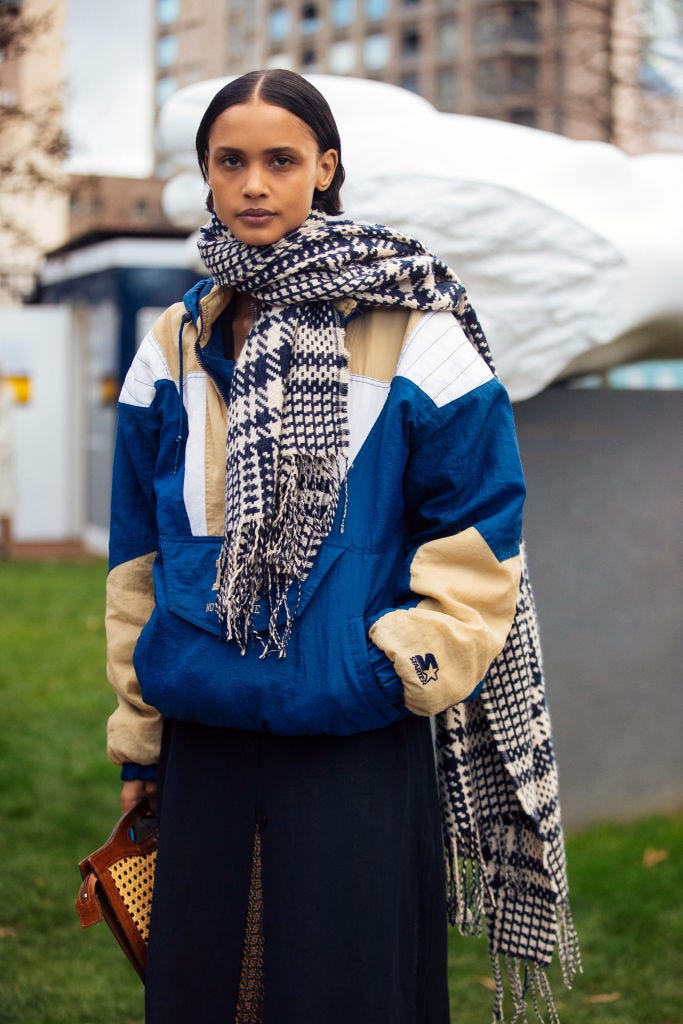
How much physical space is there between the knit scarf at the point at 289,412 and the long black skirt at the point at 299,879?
0.24 metres

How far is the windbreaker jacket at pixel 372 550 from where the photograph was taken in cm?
185

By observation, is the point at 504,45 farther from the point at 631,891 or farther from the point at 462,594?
the point at 462,594

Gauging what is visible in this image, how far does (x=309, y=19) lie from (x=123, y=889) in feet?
251

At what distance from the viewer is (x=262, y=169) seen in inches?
74.9

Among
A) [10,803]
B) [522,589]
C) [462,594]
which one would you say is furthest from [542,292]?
[10,803]

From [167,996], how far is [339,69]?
236 ft

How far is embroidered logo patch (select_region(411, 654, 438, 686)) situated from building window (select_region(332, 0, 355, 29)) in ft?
246

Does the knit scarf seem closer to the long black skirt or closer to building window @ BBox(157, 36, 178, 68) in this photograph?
the long black skirt

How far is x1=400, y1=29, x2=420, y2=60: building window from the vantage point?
223 ft

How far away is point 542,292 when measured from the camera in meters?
3.80

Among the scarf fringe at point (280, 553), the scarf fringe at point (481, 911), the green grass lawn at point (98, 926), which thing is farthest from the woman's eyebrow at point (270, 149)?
the green grass lawn at point (98, 926)

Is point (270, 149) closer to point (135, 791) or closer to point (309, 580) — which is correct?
point (309, 580)

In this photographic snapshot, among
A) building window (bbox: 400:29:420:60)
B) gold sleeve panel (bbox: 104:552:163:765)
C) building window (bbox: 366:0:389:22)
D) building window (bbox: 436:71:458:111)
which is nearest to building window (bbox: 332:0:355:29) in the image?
building window (bbox: 366:0:389:22)

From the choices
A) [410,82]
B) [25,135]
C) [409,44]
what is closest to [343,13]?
[409,44]
